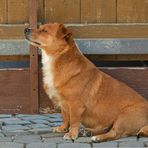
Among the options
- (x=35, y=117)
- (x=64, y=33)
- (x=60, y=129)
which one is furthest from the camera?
(x=35, y=117)

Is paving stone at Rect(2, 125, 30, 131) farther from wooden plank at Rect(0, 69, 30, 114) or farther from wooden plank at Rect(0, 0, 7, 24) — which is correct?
wooden plank at Rect(0, 0, 7, 24)

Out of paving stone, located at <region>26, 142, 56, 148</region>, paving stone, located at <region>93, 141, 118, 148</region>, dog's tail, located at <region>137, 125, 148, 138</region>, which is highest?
dog's tail, located at <region>137, 125, 148, 138</region>

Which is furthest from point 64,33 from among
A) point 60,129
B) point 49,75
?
point 60,129

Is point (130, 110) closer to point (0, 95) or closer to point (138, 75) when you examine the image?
point (138, 75)

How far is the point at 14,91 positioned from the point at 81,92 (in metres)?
1.59

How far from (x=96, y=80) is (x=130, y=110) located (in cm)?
53

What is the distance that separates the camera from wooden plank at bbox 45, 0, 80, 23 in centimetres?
746

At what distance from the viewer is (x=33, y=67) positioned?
736 cm

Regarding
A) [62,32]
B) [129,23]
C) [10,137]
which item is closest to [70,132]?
[10,137]

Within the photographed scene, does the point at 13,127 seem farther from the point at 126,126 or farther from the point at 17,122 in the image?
the point at 126,126

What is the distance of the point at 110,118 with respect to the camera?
20.2 ft

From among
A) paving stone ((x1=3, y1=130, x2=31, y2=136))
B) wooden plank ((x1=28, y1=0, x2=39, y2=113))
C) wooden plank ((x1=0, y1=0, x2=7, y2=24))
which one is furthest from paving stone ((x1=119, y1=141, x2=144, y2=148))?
wooden plank ((x1=0, y1=0, x2=7, y2=24))

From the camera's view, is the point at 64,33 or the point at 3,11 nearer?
the point at 64,33

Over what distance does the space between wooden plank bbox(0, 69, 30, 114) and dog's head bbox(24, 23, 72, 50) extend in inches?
52.8
